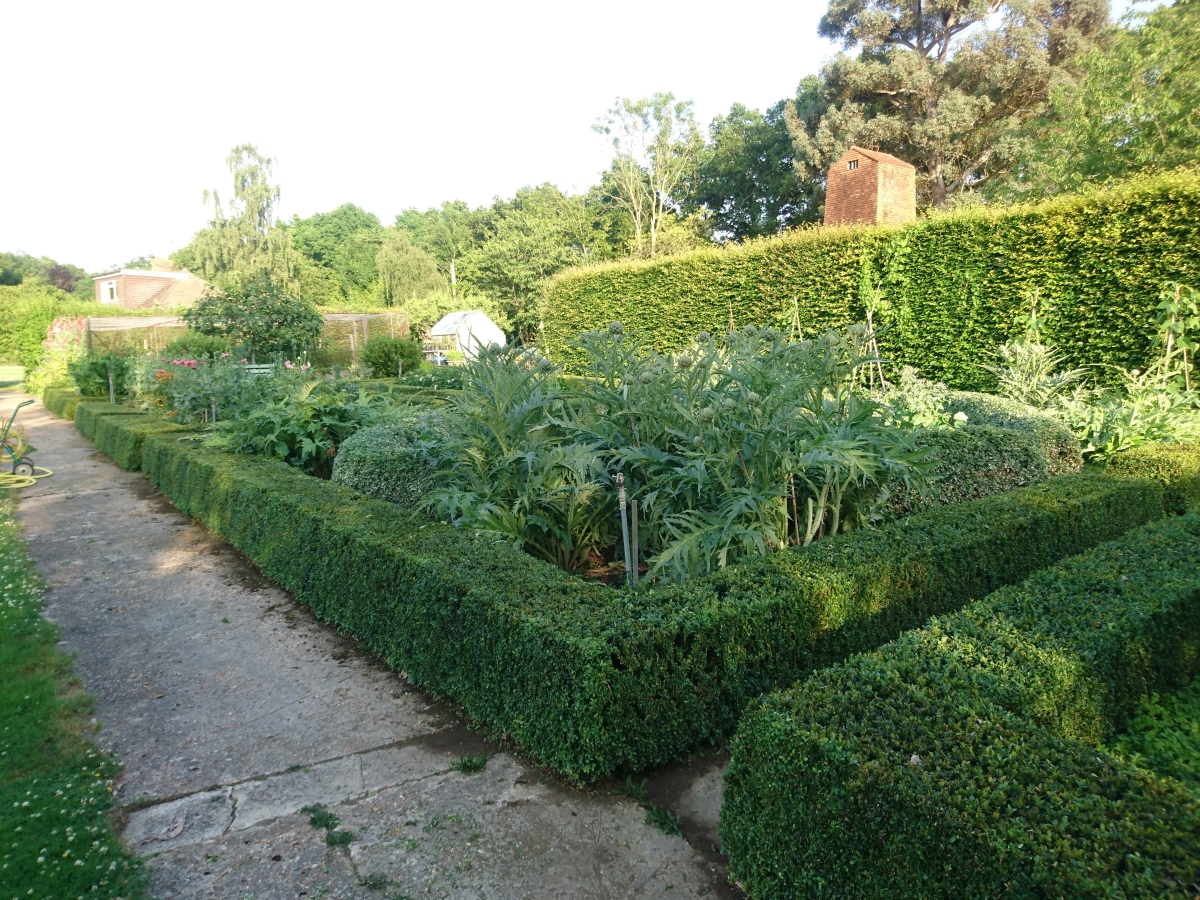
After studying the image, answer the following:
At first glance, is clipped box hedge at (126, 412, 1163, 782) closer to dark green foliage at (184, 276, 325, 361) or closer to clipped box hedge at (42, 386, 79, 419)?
dark green foliage at (184, 276, 325, 361)

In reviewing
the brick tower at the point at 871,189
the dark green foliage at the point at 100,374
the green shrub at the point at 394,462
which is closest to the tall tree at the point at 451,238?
the dark green foliage at the point at 100,374

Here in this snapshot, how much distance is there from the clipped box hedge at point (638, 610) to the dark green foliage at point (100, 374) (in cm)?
1509

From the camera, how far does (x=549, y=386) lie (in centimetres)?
526

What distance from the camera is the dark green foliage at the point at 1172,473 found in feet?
16.9

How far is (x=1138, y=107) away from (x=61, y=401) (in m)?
24.5

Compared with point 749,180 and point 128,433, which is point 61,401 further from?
point 749,180

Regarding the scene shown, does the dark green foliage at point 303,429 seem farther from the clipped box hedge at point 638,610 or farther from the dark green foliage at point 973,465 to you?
the dark green foliage at point 973,465

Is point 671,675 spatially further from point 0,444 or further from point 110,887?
point 0,444

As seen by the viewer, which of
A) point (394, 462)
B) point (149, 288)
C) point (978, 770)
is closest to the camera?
point (978, 770)

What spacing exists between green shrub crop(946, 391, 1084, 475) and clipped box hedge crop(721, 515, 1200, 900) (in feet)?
11.7

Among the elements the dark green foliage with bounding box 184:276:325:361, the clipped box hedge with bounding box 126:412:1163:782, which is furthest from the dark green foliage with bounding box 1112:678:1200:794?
the dark green foliage with bounding box 184:276:325:361

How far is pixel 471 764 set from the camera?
9.44 feet

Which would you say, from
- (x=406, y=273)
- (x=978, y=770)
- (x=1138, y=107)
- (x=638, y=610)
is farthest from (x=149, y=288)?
(x=978, y=770)

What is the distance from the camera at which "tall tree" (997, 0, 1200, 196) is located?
14.0 meters
